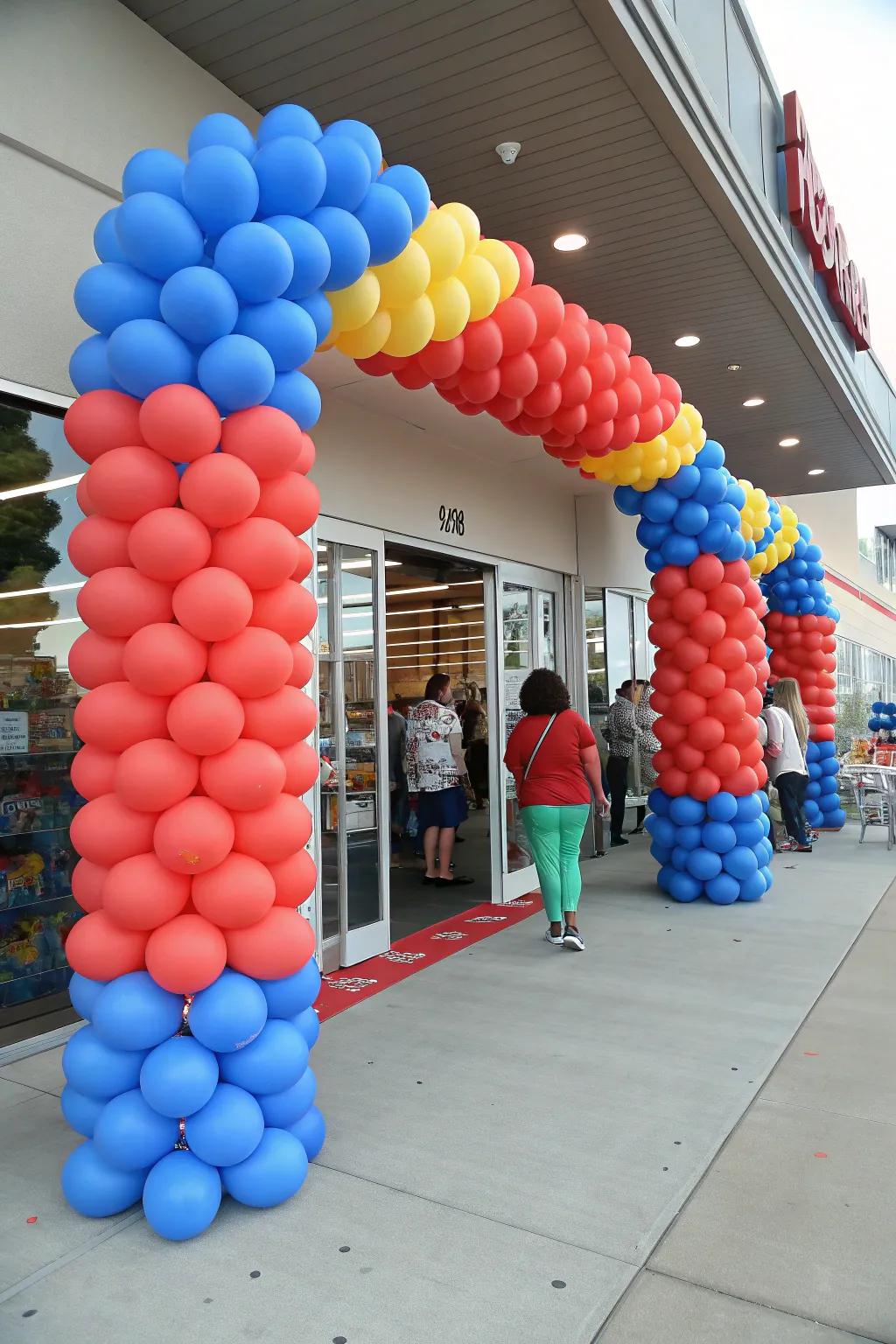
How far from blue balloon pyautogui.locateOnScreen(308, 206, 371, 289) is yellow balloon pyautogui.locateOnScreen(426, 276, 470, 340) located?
0.55 meters

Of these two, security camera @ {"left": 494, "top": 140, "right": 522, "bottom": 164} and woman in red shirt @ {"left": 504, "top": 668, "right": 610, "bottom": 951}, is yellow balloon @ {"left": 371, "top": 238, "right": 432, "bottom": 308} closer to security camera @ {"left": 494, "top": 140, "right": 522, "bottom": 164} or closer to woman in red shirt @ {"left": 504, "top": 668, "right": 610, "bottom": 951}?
security camera @ {"left": 494, "top": 140, "right": 522, "bottom": 164}

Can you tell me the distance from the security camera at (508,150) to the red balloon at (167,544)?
287 centimetres

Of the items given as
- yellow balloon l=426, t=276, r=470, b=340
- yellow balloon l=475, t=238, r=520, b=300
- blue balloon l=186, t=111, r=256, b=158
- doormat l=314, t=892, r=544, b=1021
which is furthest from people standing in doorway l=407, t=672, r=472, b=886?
blue balloon l=186, t=111, r=256, b=158

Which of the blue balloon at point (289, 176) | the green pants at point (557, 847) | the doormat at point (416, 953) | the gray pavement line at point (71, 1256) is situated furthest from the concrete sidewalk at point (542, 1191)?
the blue balloon at point (289, 176)

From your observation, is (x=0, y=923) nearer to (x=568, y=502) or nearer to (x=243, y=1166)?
(x=243, y=1166)

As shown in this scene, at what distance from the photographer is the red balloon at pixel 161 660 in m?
2.60

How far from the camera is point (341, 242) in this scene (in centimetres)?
→ 287

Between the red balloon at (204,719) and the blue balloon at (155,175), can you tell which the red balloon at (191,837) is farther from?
the blue balloon at (155,175)

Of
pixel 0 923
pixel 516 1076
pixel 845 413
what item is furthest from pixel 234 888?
pixel 845 413

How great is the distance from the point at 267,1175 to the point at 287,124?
10.2ft

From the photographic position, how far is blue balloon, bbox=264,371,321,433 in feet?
9.43

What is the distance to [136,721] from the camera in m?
2.67

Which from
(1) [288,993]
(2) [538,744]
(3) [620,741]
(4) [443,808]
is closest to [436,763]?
(4) [443,808]

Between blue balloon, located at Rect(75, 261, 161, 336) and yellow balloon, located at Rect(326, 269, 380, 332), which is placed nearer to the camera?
blue balloon, located at Rect(75, 261, 161, 336)
